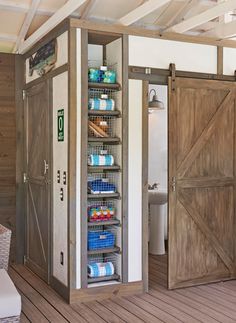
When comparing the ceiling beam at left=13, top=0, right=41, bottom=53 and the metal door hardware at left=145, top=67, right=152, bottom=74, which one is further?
the ceiling beam at left=13, top=0, right=41, bottom=53

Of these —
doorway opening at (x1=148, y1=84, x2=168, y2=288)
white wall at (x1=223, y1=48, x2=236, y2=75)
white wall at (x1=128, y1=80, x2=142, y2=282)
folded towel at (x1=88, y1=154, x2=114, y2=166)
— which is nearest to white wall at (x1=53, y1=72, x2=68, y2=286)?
folded towel at (x1=88, y1=154, x2=114, y2=166)

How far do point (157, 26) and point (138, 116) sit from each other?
1.47m

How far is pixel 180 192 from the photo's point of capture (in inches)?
195

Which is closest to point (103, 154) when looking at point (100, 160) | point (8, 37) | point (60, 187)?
point (100, 160)

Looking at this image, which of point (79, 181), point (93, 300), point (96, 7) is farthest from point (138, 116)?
point (93, 300)

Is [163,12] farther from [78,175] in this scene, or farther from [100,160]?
[78,175]

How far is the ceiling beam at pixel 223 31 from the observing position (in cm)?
496

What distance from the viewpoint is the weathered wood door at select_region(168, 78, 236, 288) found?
4938 mm

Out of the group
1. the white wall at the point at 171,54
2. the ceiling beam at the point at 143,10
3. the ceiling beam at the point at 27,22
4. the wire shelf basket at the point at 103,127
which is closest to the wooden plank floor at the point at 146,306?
the wire shelf basket at the point at 103,127

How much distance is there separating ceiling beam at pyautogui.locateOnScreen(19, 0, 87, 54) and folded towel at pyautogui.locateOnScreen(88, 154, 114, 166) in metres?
1.44

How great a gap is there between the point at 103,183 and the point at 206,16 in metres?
1.98

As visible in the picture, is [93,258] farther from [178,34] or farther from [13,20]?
[13,20]

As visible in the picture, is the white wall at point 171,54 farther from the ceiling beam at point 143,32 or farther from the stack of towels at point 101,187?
the stack of towels at point 101,187

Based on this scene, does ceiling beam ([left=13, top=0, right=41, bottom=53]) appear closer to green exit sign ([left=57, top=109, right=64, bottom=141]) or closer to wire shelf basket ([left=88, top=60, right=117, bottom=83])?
wire shelf basket ([left=88, top=60, right=117, bottom=83])
